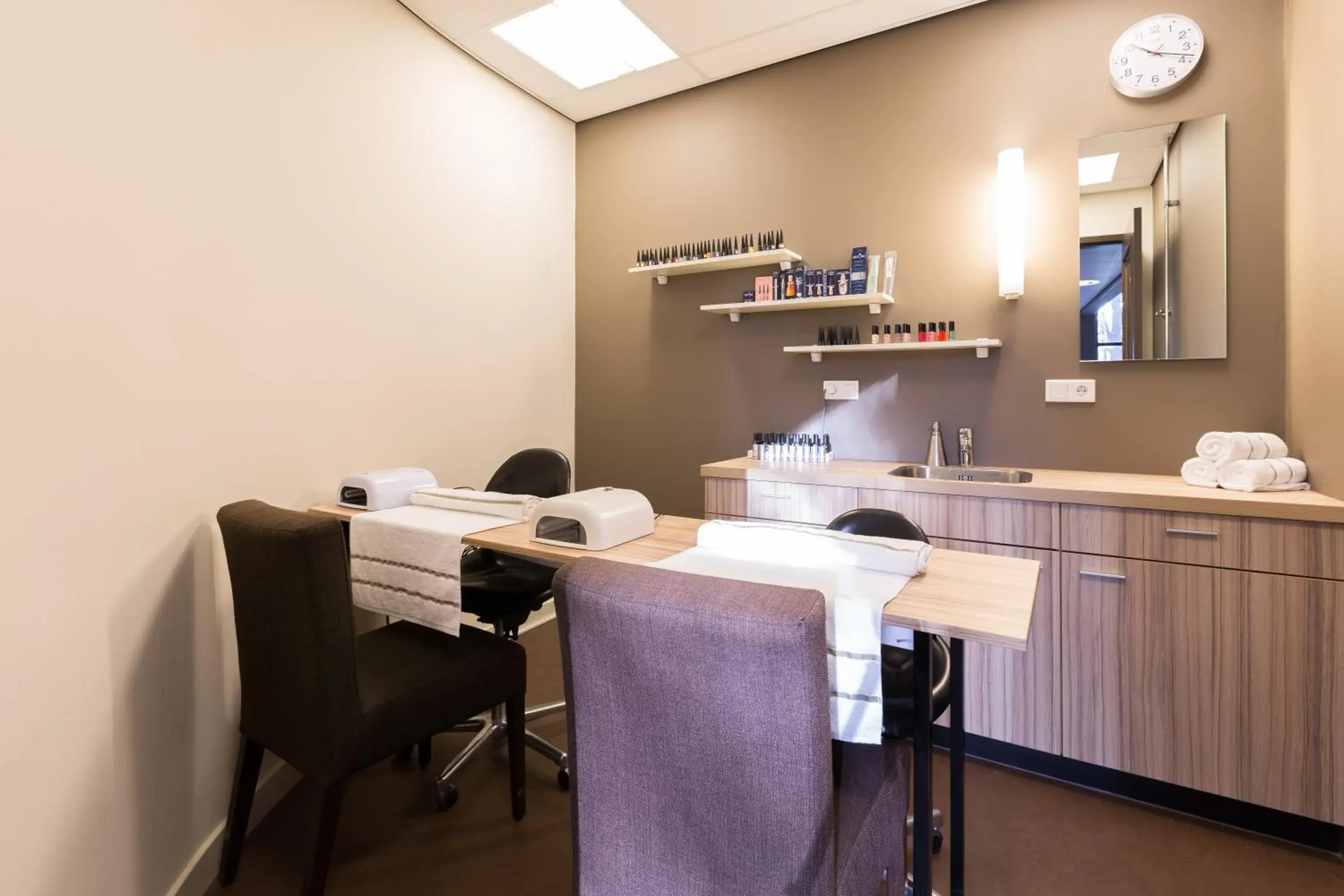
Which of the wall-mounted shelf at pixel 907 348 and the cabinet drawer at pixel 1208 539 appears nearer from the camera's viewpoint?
the cabinet drawer at pixel 1208 539

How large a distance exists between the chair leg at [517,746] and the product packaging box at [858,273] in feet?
6.83

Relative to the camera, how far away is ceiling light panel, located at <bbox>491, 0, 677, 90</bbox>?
2730 mm

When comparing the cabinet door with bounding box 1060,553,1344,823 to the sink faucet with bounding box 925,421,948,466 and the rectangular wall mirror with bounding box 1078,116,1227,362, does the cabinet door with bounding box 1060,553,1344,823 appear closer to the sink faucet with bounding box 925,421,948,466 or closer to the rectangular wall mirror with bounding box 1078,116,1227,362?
the sink faucet with bounding box 925,421,948,466

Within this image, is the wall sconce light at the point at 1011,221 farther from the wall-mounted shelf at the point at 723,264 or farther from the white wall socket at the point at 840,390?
the wall-mounted shelf at the point at 723,264

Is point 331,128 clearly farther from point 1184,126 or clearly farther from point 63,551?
point 1184,126

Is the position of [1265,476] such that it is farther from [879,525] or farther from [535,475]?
[535,475]

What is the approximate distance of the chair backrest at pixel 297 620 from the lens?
54.7 inches

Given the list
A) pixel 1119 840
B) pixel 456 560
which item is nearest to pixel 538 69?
pixel 456 560

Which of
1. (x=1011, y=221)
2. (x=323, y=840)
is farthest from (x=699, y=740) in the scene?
(x=1011, y=221)

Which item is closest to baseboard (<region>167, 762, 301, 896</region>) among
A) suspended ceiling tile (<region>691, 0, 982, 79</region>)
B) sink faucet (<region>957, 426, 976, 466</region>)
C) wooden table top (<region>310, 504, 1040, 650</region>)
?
wooden table top (<region>310, 504, 1040, 650</region>)

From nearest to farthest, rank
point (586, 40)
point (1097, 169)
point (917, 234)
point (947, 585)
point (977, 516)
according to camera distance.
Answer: point (947, 585) < point (977, 516) < point (1097, 169) < point (917, 234) < point (586, 40)

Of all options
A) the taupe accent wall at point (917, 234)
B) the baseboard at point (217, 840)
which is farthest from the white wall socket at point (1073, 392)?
the baseboard at point (217, 840)

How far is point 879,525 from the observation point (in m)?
1.80

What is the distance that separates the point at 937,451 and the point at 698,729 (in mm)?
2139
